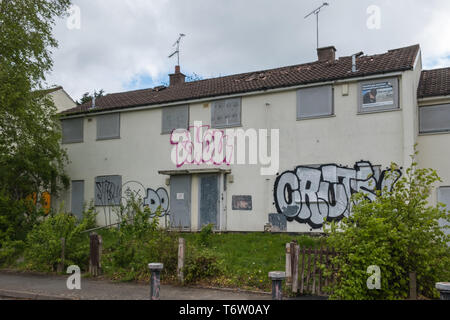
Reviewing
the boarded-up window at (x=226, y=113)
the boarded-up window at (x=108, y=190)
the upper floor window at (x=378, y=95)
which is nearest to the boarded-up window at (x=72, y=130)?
the boarded-up window at (x=108, y=190)

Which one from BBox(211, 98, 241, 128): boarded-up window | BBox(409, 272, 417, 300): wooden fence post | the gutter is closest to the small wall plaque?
BBox(211, 98, 241, 128): boarded-up window

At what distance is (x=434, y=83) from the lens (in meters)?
17.7

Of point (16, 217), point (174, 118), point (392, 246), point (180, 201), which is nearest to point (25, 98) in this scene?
point (16, 217)

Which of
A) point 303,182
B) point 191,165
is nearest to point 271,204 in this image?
point 303,182

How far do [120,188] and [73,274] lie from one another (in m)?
8.35

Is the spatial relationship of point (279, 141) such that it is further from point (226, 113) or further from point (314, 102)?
point (226, 113)

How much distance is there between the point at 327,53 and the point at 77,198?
13329 millimetres

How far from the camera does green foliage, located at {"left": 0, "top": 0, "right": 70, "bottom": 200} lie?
16.7m

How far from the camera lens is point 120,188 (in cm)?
2112

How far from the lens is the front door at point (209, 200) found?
18609mm

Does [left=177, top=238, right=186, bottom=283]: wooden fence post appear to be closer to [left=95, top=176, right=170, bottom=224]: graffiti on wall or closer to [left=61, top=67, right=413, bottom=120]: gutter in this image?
[left=95, top=176, right=170, bottom=224]: graffiti on wall

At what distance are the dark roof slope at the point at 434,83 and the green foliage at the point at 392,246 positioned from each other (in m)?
9.93

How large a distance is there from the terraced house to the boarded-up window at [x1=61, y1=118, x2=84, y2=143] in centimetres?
94

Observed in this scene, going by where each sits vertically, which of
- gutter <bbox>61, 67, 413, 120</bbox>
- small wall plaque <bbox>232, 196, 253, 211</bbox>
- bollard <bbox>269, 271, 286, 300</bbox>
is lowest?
bollard <bbox>269, 271, 286, 300</bbox>
